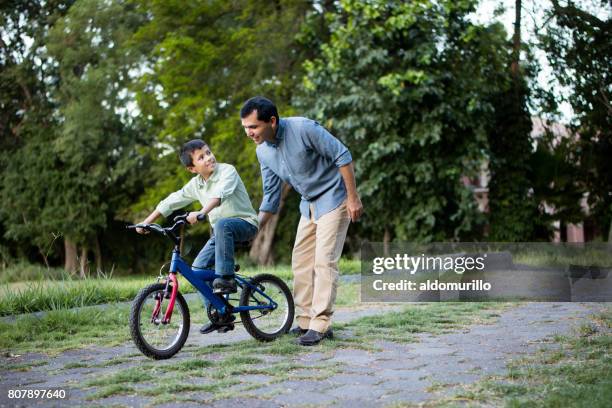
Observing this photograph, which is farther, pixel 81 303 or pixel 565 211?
pixel 565 211

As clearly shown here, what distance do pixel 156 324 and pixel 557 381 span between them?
2.61 metres

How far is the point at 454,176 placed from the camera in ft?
57.9

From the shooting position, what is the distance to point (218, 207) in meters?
5.44

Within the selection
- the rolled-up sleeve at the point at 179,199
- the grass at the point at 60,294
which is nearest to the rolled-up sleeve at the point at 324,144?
the rolled-up sleeve at the point at 179,199

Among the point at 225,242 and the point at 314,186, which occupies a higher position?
the point at 314,186

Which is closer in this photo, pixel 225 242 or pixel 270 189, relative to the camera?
pixel 225 242

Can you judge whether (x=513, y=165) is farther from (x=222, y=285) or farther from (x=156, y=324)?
(x=156, y=324)

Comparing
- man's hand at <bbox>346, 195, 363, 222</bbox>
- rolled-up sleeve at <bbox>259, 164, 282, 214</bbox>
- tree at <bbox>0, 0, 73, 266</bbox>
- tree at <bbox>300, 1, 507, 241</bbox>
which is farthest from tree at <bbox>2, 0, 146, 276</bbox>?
man's hand at <bbox>346, 195, 363, 222</bbox>

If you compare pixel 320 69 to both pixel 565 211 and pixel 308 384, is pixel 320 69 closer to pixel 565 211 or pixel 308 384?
pixel 565 211

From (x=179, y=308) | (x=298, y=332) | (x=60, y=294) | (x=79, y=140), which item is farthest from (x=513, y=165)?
(x=179, y=308)

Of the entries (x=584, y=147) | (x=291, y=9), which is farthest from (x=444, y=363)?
(x=291, y=9)

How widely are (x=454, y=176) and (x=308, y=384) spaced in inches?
560

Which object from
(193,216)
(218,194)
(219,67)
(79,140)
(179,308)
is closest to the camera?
(193,216)

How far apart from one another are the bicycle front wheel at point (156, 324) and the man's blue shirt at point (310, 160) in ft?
4.13
